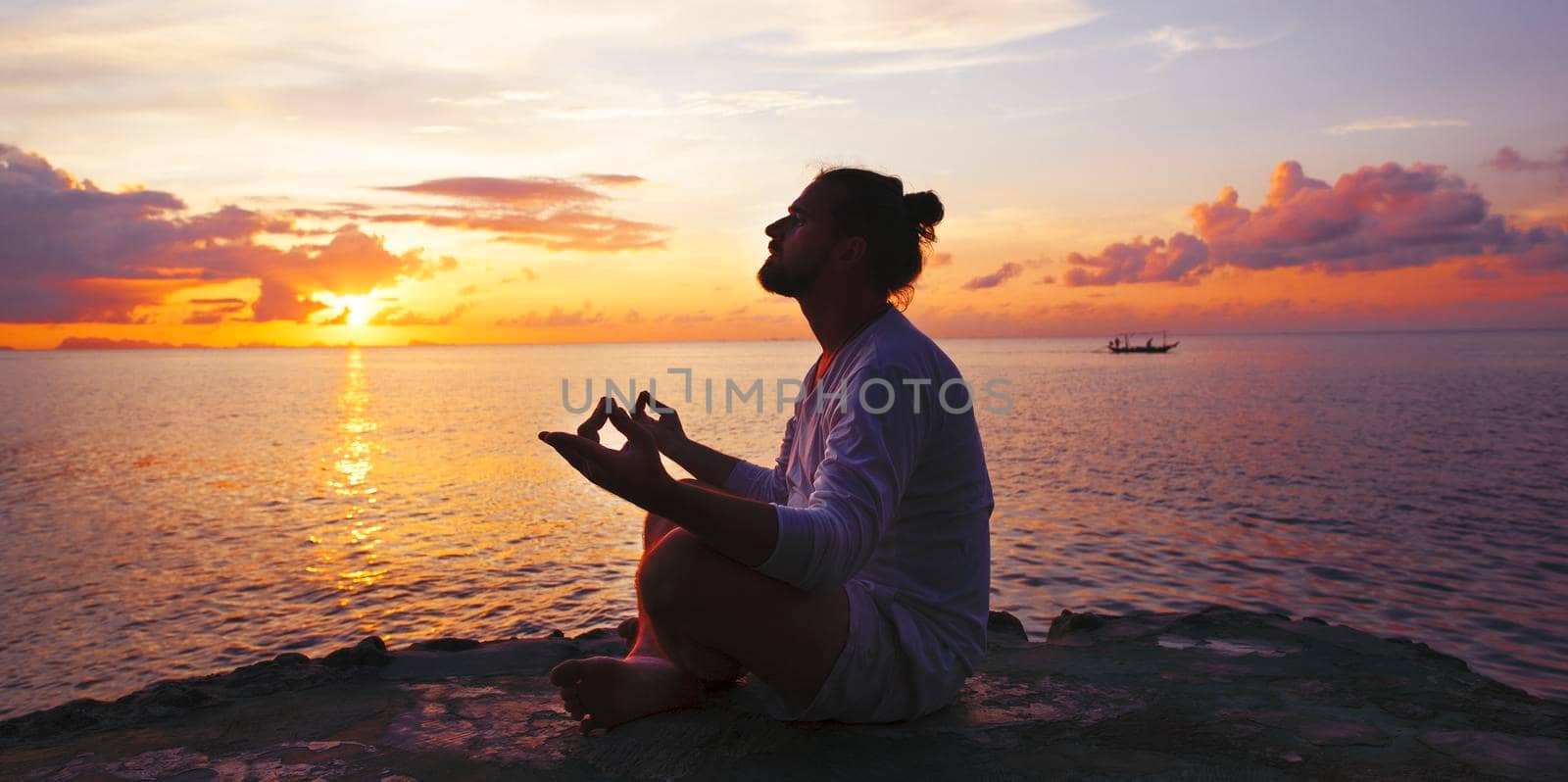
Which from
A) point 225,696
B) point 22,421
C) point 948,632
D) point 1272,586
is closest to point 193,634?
point 225,696

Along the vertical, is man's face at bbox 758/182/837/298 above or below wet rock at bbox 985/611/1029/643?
above

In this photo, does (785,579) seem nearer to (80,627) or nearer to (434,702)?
(434,702)

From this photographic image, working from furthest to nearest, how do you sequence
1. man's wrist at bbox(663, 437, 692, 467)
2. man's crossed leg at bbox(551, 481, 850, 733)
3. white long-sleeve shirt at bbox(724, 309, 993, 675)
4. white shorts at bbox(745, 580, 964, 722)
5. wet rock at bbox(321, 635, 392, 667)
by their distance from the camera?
wet rock at bbox(321, 635, 392, 667) < man's wrist at bbox(663, 437, 692, 467) < white shorts at bbox(745, 580, 964, 722) < man's crossed leg at bbox(551, 481, 850, 733) < white long-sleeve shirt at bbox(724, 309, 993, 675)

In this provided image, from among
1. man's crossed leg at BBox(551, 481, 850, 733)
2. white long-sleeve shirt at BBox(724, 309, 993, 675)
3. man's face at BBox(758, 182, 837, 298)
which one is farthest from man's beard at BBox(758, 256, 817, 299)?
man's crossed leg at BBox(551, 481, 850, 733)

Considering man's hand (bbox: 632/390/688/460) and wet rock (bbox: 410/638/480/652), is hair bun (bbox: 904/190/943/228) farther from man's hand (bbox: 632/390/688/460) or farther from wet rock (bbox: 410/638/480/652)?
wet rock (bbox: 410/638/480/652)

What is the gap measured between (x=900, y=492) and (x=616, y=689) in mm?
1597

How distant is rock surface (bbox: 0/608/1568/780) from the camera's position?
3.35 m

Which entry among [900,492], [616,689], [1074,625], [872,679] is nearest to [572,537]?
[1074,625]

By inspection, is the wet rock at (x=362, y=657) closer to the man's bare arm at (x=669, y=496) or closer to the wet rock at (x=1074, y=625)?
the man's bare arm at (x=669, y=496)

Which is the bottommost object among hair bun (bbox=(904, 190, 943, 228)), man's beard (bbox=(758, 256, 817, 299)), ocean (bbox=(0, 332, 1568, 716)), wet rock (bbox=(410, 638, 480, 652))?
ocean (bbox=(0, 332, 1568, 716))

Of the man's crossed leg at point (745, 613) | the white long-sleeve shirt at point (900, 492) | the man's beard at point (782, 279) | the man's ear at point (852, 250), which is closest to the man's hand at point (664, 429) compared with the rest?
the white long-sleeve shirt at point (900, 492)

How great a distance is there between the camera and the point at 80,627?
1131cm

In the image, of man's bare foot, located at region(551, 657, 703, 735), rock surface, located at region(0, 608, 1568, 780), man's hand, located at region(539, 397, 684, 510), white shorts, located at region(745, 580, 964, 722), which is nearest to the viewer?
man's hand, located at region(539, 397, 684, 510)

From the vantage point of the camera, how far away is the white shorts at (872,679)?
3164 mm
